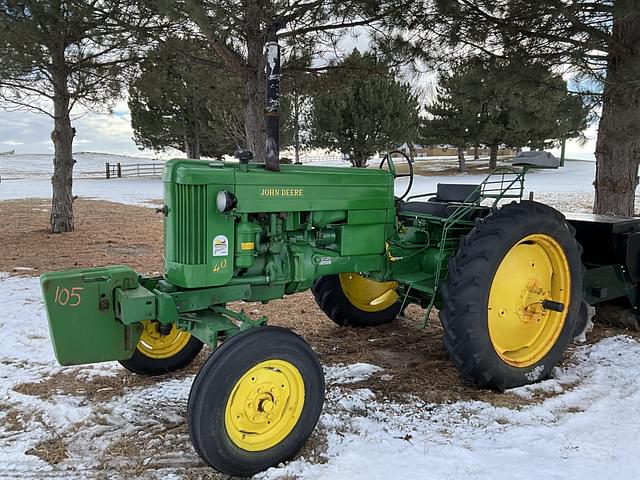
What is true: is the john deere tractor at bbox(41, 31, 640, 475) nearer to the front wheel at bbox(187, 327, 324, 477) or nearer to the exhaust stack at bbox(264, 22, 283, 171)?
the front wheel at bbox(187, 327, 324, 477)

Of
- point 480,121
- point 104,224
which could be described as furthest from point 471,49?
point 480,121

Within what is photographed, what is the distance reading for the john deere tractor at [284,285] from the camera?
8.68ft

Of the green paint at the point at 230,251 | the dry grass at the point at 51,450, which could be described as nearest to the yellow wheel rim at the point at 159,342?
the green paint at the point at 230,251

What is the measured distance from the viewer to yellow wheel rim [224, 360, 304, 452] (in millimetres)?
2592

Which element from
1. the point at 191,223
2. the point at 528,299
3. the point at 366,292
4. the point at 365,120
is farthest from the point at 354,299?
the point at 365,120

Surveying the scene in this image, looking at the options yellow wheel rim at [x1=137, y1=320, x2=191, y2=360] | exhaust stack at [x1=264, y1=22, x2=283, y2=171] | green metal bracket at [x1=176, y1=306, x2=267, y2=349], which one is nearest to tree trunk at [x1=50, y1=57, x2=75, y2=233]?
yellow wheel rim at [x1=137, y1=320, x2=191, y2=360]

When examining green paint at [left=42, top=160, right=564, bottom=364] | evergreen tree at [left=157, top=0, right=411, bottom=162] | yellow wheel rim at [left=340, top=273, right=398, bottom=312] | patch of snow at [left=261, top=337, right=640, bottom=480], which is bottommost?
patch of snow at [left=261, top=337, right=640, bottom=480]

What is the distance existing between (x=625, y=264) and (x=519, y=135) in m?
23.5

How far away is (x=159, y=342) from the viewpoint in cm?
369

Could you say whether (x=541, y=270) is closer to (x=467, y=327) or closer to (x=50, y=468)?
(x=467, y=327)

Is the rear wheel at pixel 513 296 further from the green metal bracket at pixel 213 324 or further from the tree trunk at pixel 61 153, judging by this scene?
the tree trunk at pixel 61 153

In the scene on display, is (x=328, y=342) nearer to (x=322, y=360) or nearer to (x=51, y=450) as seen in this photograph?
(x=322, y=360)

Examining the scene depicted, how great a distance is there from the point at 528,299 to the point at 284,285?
64.9 inches

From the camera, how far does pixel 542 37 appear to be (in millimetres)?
6383
